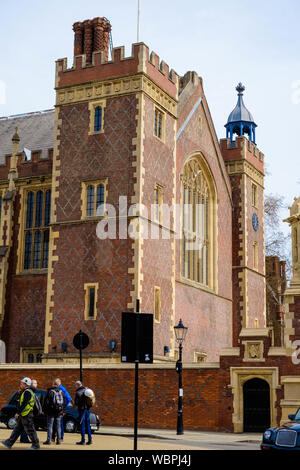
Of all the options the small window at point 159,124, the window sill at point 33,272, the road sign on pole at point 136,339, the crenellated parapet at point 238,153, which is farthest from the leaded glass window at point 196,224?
the road sign on pole at point 136,339

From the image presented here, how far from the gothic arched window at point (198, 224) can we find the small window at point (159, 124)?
3.21 m

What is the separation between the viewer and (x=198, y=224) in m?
36.4

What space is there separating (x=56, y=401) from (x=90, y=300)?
12513mm

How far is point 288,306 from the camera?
25547mm

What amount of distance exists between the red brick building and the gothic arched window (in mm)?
81

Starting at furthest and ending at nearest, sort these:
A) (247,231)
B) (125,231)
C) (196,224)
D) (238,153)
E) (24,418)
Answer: (238,153) < (247,231) < (196,224) < (125,231) < (24,418)

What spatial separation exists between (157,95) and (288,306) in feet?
39.8

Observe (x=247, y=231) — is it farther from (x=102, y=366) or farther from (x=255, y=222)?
(x=102, y=366)

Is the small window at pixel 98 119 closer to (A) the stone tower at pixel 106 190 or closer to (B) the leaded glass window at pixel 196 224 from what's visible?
(A) the stone tower at pixel 106 190

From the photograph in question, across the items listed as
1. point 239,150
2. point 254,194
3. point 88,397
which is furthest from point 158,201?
point 88,397

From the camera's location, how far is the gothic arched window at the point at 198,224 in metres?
35.1

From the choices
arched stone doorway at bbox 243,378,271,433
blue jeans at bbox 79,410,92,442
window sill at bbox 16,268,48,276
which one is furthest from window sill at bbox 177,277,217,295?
blue jeans at bbox 79,410,92,442
